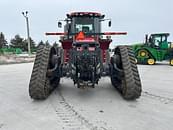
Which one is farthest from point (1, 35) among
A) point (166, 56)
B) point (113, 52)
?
point (113, 52)

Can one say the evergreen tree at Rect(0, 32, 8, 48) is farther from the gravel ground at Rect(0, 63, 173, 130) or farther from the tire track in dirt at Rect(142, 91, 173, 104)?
the tire track in dirt at Rect(142, 91, 173, 104)

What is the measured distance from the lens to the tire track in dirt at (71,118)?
4602mm

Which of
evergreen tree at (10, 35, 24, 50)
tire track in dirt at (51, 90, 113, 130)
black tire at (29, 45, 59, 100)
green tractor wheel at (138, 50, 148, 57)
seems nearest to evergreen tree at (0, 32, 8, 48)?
evergreen tree at (10, 35, 24, 50)

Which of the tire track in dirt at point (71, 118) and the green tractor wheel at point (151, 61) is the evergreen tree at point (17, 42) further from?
the tire track in dirt at point (71, 118)

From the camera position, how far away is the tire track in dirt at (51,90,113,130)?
4602mm

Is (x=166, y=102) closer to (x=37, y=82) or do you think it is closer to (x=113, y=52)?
(x=113, y=52)

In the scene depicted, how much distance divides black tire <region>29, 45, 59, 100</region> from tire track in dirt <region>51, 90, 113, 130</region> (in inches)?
15.4

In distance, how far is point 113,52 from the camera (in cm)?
831

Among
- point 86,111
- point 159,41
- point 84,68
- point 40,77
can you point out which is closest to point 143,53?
point 159,41

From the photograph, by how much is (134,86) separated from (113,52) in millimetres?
1986

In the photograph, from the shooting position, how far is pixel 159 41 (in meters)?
21.7

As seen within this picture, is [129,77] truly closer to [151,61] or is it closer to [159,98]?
[159,98]

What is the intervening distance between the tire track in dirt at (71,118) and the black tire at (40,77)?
39 cm

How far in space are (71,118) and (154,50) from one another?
56.1 ft
